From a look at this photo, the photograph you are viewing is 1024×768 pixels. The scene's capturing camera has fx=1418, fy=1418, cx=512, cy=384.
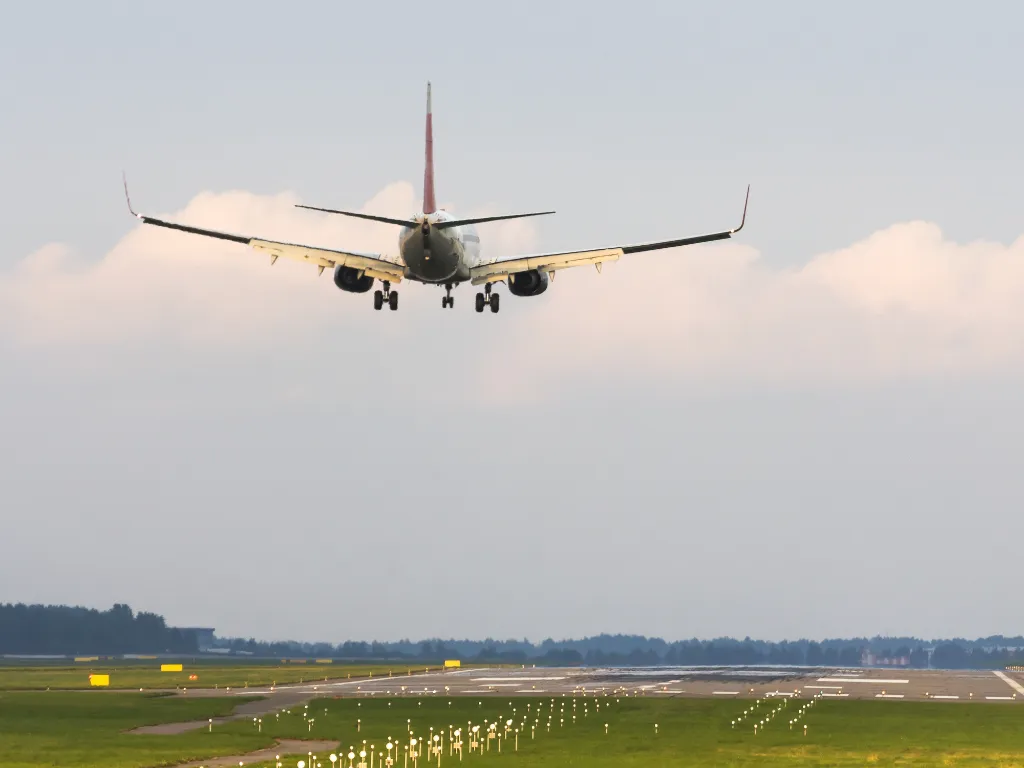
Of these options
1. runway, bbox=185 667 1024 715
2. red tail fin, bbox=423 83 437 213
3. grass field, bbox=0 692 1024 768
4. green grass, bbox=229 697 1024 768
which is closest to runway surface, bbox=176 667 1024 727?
runway, bbox=185 667 1024 715

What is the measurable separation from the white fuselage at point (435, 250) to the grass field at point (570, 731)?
27.4m

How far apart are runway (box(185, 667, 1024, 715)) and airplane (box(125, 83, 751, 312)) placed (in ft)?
166

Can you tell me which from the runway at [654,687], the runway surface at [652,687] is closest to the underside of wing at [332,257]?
the runway surface at [652,687]

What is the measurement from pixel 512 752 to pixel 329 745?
495 inches

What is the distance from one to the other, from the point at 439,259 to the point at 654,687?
95.2m

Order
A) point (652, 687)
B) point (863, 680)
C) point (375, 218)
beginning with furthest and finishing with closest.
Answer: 1. point (863, 680)
2. point (652, 687)
3. point (375, 218)

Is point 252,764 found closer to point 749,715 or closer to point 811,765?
point 811,765

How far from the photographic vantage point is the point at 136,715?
11644cm

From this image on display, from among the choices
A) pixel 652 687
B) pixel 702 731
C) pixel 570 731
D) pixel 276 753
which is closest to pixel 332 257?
pixel 276 753

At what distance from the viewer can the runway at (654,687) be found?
144375mm

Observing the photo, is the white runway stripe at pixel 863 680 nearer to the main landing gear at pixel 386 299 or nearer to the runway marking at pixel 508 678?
the runway marking at pixel 508 678

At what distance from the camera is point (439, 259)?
76250mm

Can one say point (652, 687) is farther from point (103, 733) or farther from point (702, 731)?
point (103, 733)

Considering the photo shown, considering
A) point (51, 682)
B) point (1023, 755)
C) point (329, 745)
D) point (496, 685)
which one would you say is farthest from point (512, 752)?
point (51, 682)
